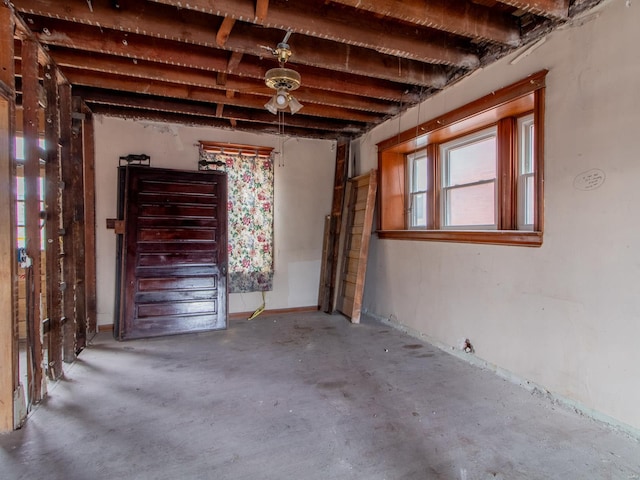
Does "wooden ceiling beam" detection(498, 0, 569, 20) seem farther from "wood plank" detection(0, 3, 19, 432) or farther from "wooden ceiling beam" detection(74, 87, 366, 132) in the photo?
"wood plank" detection(0, 3, 19, 432)

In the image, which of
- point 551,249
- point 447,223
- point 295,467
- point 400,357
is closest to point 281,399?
point 295,467

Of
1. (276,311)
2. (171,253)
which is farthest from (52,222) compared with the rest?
(276,311)

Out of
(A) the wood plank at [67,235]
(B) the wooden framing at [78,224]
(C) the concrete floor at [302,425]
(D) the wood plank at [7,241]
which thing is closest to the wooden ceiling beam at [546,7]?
(C) the concrete floor at [302,425]

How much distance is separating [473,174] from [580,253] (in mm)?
1435

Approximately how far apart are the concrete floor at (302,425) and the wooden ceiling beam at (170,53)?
265 cm

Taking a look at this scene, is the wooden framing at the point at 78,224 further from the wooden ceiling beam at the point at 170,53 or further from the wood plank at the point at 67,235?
the wooden ceiling beam at the point at 170,53

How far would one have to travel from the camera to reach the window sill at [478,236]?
268 centimetres

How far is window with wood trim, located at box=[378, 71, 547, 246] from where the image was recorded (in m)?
2.77

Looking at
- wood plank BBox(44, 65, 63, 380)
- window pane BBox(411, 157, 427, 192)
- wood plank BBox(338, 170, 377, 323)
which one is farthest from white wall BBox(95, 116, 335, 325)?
wood plank BBox(44, 65, 63, 380)

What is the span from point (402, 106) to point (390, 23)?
1.41 metres

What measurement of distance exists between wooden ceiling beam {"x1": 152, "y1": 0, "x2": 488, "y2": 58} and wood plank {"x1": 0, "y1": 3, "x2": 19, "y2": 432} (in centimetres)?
103

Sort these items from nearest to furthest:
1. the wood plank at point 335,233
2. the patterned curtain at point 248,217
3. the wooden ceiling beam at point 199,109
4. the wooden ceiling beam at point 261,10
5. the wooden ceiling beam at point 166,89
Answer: the wooden ceiling beam at point 261,10
the wooden ceiling beam at point 166,89
the wooden ceiling beam at point 199,109
the patterned curtain at point 248,217
the wood plank at point 335,233

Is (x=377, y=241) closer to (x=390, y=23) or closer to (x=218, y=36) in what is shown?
(x=390, y=23)

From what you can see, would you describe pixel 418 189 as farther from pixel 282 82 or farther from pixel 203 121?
pixel 203 121
